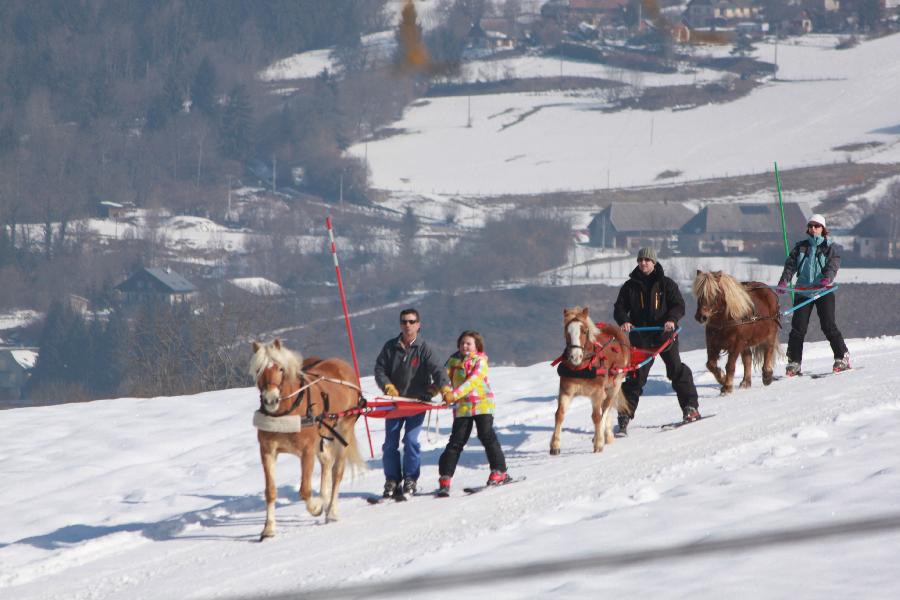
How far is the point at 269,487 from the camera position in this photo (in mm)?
11469

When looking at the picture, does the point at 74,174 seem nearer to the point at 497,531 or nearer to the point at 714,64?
the point at 714,64

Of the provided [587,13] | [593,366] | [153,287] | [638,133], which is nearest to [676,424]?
[593,366]

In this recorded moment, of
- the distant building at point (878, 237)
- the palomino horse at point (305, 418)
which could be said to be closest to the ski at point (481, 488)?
the palomino horse at point (305, 418)

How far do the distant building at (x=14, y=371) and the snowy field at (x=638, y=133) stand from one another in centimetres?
5552

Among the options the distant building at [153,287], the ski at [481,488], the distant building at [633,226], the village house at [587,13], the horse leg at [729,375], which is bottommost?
the distant building at [153,287]

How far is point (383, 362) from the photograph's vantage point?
12562mm

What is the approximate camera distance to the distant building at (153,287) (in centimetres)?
14250

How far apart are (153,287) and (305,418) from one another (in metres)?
136

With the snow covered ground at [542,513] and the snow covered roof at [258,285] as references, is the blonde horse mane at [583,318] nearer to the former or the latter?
the snow covered ground at [542,513]

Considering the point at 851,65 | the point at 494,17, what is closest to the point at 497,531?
the point at 851,65

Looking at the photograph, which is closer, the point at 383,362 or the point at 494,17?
the point at 383,362

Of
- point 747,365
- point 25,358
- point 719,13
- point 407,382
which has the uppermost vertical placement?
point 719,13

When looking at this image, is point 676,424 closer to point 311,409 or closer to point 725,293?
point 725,293

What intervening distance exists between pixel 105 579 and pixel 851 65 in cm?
17056
